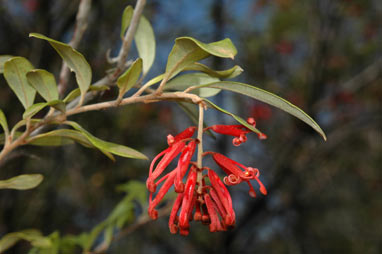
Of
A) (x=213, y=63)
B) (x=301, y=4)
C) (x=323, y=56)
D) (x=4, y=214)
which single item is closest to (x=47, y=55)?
(x=4, y=214)

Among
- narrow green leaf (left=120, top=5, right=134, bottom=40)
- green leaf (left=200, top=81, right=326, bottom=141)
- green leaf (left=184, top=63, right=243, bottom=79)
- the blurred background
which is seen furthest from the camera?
the blurred background

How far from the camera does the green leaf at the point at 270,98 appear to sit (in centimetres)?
58

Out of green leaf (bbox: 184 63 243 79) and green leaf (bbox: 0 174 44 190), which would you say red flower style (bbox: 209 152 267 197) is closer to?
green leaf (bbox: 184 63 243 79)

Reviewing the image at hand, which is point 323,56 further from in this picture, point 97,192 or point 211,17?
point 97,192

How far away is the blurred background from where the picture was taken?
2.35m

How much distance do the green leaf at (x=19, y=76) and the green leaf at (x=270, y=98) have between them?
0.35m

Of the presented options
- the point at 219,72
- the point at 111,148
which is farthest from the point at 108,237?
the point at 219,72

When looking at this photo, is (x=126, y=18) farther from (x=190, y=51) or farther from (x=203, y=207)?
(x=203, y=207)

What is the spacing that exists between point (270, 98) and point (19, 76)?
460 mm

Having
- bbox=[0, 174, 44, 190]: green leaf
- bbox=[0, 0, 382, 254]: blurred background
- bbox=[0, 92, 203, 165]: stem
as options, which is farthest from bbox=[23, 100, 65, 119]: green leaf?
bbox=[0, 0, 382, 254]: blurred background

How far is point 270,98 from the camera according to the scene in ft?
1.98

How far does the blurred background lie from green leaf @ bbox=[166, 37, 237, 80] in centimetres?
109

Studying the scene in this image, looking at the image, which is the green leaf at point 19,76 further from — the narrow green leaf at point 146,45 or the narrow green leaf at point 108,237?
the narrow green leaf at point 108,237

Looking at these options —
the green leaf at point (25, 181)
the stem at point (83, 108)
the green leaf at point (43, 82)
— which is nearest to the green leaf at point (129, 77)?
the stem at point (83, 108)
